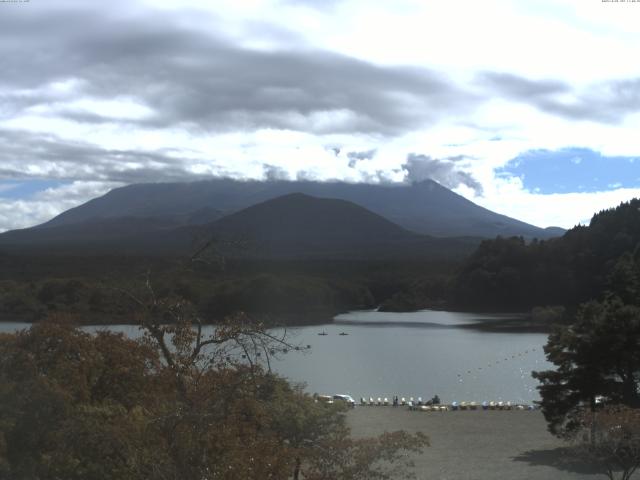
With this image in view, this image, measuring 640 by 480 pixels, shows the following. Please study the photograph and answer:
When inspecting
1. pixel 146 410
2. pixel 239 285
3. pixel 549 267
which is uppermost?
pixel 549 267

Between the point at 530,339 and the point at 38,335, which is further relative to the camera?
the point at 530,339

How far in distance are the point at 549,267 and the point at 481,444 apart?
5175 cm

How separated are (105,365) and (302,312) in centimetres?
5501

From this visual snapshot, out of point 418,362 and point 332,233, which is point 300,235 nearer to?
point 332,233

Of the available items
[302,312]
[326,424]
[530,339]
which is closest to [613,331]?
[326,424]

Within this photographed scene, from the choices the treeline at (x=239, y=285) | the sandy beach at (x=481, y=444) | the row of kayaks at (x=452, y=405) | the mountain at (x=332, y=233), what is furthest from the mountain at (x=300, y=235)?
the sandy beach at (x=481, y=444)

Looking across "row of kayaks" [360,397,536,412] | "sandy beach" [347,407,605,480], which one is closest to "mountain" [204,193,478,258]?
"row of kayaks" [360,397,536,412]

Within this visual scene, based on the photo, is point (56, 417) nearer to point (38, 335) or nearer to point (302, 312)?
point (38, 335)

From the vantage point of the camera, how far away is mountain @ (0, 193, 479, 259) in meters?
116

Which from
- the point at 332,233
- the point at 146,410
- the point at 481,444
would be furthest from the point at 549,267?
the point at 332,233

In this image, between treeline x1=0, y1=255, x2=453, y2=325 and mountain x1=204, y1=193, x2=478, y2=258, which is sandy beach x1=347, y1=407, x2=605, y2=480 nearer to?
treeline x1=0, y1=255, x2=453, y2=325

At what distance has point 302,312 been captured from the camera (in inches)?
2490

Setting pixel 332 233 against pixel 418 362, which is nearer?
pixel 418 362

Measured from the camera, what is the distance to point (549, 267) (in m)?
66.6
